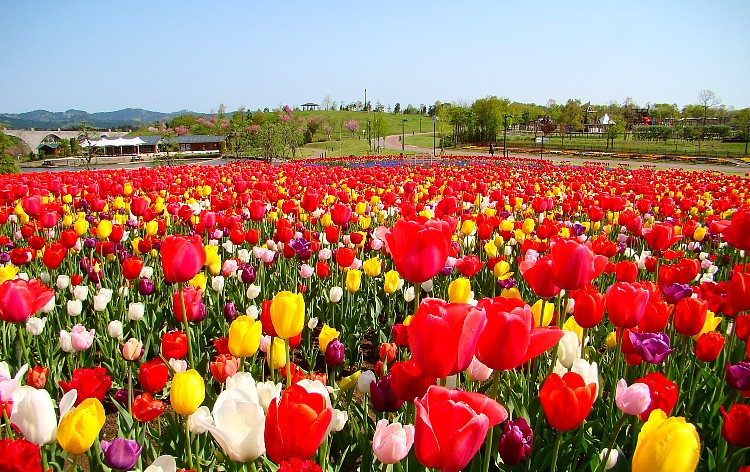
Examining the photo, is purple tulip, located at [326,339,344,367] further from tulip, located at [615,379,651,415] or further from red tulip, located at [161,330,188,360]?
tulip, located at [615,379,651,415]

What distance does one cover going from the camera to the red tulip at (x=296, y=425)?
1.20 m

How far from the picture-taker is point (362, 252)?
577 centimetres

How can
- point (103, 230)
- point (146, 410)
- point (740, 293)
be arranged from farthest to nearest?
point (103, 230)
point (740, 293)
point (146, 410)

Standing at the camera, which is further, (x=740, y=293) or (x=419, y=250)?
(x=740, y=293)

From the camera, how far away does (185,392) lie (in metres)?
1.76

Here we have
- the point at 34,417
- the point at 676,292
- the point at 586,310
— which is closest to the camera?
the point at 34,417

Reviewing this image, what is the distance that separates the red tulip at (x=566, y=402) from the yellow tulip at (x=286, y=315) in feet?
2.99

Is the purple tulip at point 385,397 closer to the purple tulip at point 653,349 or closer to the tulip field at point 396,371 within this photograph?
the tulip field at point 396,371

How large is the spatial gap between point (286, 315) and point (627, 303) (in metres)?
1.34

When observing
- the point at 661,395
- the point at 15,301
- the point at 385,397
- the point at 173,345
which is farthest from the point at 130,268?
the point at 661,395

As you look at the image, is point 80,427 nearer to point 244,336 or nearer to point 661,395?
point 244,336

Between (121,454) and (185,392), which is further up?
(185,392)

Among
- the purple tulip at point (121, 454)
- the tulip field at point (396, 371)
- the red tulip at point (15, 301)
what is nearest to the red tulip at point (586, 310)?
the tulip field at point (396, 371)

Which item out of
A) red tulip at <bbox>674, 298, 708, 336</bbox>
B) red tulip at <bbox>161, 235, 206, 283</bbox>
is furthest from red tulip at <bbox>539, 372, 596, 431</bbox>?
red tulip at <bbox>161, 235, 206, 283</bbox>
